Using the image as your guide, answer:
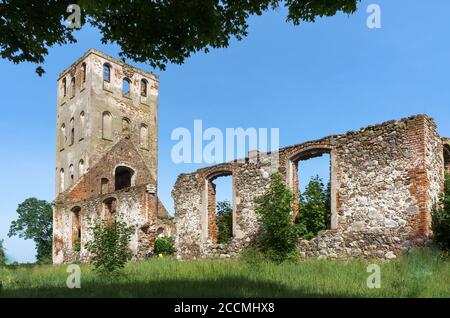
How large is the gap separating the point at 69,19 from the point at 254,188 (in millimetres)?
7790

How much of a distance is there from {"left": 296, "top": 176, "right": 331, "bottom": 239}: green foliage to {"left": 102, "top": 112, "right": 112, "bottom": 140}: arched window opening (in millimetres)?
20623

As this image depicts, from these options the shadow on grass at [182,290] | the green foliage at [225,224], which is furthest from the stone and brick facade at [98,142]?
the shadow on grass at [182,290]

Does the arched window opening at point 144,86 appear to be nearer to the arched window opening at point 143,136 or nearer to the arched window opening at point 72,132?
the arched window opening at point 143,136

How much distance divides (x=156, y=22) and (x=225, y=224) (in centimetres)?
902

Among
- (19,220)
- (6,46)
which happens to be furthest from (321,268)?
(19,220)

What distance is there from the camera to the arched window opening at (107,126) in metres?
31.1

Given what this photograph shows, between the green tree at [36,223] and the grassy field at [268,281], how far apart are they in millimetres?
25600

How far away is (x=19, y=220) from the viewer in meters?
36.2

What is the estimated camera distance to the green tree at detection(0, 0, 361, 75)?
27.2 feet

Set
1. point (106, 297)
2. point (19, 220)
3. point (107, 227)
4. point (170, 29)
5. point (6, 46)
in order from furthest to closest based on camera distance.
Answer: point (19, 220)
point (107, 227)
point (6, 46)
point (170, 29)
point (106, 297)

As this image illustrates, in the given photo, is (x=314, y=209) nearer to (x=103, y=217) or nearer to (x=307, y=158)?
(x=307, y=158)

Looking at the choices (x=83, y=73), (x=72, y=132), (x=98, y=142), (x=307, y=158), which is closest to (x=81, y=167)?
(x=98, y=142)
